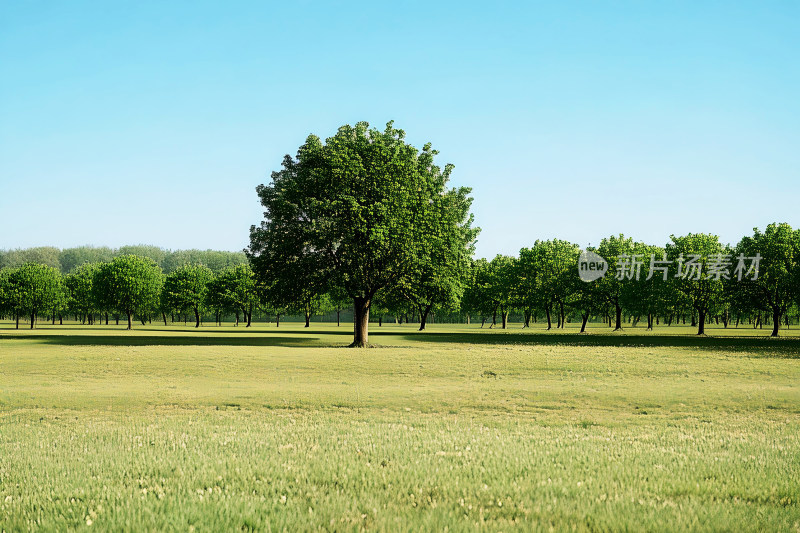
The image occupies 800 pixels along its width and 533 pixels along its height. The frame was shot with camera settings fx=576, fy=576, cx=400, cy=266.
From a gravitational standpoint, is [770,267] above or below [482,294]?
above

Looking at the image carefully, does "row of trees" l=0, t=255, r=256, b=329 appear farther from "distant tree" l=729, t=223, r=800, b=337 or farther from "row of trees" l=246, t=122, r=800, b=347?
"distant tree" l=729, t=223, r=800, b=337

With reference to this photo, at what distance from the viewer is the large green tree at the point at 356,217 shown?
48.3 m

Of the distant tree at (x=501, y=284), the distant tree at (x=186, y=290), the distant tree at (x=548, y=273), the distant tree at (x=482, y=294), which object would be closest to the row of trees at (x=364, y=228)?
the distant tree at (x=548, y=273)

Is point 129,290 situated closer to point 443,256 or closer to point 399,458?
point 443,256

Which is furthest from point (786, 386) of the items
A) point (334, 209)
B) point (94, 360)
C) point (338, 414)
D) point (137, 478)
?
point (94, 360)

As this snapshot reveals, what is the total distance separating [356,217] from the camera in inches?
1895

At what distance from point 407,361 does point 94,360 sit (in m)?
20.2

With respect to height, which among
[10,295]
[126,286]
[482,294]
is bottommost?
[10,295]

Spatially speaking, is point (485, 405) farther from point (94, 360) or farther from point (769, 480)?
point (94, 360)

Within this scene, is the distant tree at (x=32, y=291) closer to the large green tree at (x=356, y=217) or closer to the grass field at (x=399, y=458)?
the large green tree at (x=356, y=217)

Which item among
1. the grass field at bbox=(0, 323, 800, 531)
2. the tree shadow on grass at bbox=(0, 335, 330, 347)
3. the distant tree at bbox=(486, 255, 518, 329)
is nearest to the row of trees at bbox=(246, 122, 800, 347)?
the tree shadow on grass at bbox=(0, 335, 330, 347)

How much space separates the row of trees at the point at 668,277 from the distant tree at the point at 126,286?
6848 centimetres

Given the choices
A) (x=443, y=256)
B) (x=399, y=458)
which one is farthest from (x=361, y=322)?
(x=399, y=458)

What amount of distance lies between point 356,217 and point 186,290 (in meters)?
92.4
